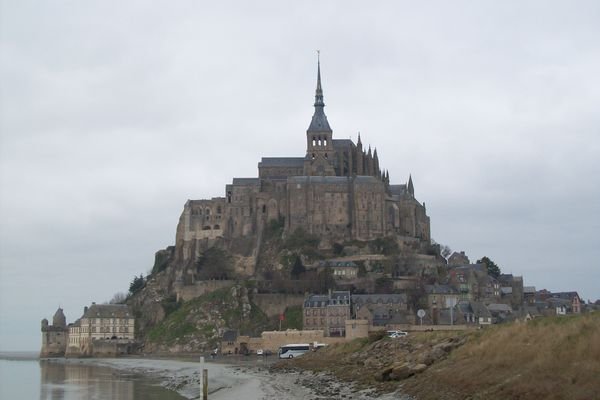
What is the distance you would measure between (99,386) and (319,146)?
2819 inches

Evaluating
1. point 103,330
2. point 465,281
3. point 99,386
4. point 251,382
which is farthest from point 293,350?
point 103,330

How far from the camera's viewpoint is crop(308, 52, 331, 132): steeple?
416 feet

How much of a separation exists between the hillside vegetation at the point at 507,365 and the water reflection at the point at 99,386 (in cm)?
1566

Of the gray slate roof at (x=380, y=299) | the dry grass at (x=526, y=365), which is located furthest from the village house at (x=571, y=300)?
the dry grass at (x=526, y=365)

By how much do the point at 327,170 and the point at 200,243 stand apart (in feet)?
69.9

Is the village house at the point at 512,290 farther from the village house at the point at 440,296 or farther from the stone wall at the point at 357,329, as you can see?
the stone wall at the point at 357,329

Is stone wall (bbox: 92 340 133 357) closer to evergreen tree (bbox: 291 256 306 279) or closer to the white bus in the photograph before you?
evergreen tree (bbox: 291 256 306 279)

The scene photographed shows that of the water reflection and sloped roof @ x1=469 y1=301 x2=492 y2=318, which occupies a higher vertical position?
sloped roof @ x1=469 y1=301 x2=492 y2=318

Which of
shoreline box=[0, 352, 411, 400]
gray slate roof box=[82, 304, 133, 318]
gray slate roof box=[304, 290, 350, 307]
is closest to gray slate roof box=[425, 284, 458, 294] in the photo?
gray slate roof box=[304, 290, 350, 307]

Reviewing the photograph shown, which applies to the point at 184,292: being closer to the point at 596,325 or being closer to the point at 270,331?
the point at 270,331

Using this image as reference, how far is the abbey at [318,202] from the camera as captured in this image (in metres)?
114

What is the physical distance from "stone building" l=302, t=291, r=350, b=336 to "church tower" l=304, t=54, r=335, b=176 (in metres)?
29.8

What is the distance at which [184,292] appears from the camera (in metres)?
111

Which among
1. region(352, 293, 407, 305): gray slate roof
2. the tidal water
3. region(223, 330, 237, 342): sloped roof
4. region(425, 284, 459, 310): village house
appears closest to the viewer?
the tidal water
